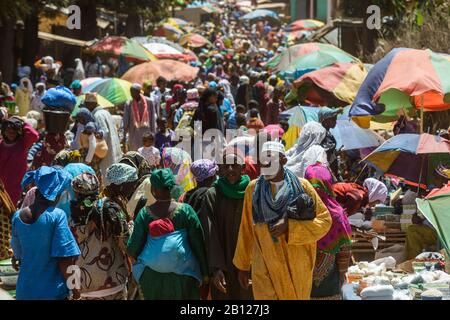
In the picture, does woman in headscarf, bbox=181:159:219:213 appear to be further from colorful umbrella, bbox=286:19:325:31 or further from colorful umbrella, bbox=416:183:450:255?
colorful umbrella, bbox=286:19:325:31

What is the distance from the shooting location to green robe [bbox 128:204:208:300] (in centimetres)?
639

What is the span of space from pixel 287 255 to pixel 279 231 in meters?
0.21

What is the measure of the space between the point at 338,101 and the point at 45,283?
8986mm

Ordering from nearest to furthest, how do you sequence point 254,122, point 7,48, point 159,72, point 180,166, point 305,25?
point 180,166, point 254,122, point 159,72, point 7,48, point 305,25

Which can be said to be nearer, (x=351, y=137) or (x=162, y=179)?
(x=162, y=179)

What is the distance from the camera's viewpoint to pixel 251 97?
60.7ft

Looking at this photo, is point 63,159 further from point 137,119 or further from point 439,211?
point 137,119

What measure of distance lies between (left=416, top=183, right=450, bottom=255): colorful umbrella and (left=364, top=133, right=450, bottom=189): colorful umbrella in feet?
6.70

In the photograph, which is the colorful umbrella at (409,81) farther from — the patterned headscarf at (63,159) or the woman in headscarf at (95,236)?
the woman in headscarf at (95,236)

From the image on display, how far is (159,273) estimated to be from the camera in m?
6.40

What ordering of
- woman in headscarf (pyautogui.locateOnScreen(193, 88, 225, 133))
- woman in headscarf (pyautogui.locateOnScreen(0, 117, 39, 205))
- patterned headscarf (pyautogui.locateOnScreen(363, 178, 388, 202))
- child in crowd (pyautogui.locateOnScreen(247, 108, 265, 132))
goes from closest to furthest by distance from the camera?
woman in headscarf (pyautogui.locateOnScreen(0, 117, 39, 205)) → patterned headscarf (pyautogui.locateOnScreen(363, 178, 388, 202)) → woman in headscarf (pyautogui.locateOnScreen(193, 88, 225, 133)) → child in crowd (pyautogui.locateOnScreen(247, 108, 265, 132))

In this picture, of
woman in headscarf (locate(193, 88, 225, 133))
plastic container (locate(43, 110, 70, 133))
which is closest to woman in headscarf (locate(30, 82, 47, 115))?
woman in headscarf (locate(193, 88, 225, 133))

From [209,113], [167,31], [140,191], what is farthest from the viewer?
[167,31]

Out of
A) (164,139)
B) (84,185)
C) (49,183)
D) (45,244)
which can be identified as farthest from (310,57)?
(45,244)
